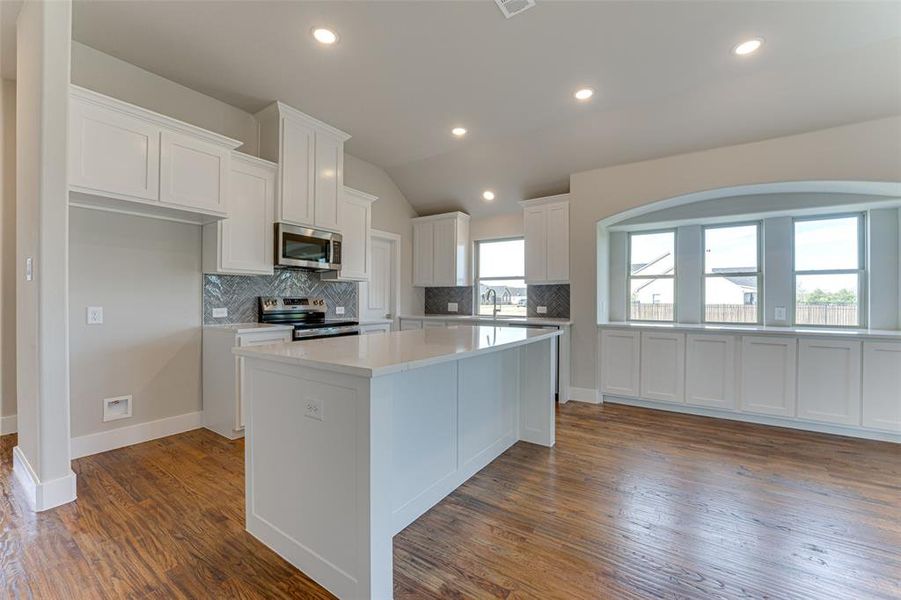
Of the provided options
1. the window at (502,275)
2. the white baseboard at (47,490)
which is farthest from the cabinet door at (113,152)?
the window at (502,275)

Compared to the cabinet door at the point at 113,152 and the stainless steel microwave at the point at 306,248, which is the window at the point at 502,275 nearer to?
the stainless steel microwave at the point at 306,248

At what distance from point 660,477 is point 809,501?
78 cm

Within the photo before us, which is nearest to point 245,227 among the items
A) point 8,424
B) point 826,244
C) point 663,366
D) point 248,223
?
point 248,223

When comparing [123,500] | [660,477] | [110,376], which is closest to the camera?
[123,500]

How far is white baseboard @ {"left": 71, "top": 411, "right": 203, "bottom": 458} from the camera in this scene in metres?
2.77

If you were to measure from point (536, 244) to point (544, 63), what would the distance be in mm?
2334

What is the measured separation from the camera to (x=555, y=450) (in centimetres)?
296

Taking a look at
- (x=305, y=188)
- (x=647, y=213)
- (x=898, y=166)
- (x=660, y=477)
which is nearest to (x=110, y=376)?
(x=305, y=188)

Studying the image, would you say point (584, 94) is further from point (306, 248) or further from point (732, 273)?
point (306, 248)

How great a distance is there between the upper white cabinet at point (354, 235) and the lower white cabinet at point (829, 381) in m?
4.56

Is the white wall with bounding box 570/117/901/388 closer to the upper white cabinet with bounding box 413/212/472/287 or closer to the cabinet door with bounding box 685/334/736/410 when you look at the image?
the cabinet door with bounding box 685/334/736/410

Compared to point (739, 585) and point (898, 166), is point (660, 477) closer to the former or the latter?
point (739, 585)

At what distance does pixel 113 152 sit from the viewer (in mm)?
2537

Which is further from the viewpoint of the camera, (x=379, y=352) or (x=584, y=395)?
(x=584, y=395)
